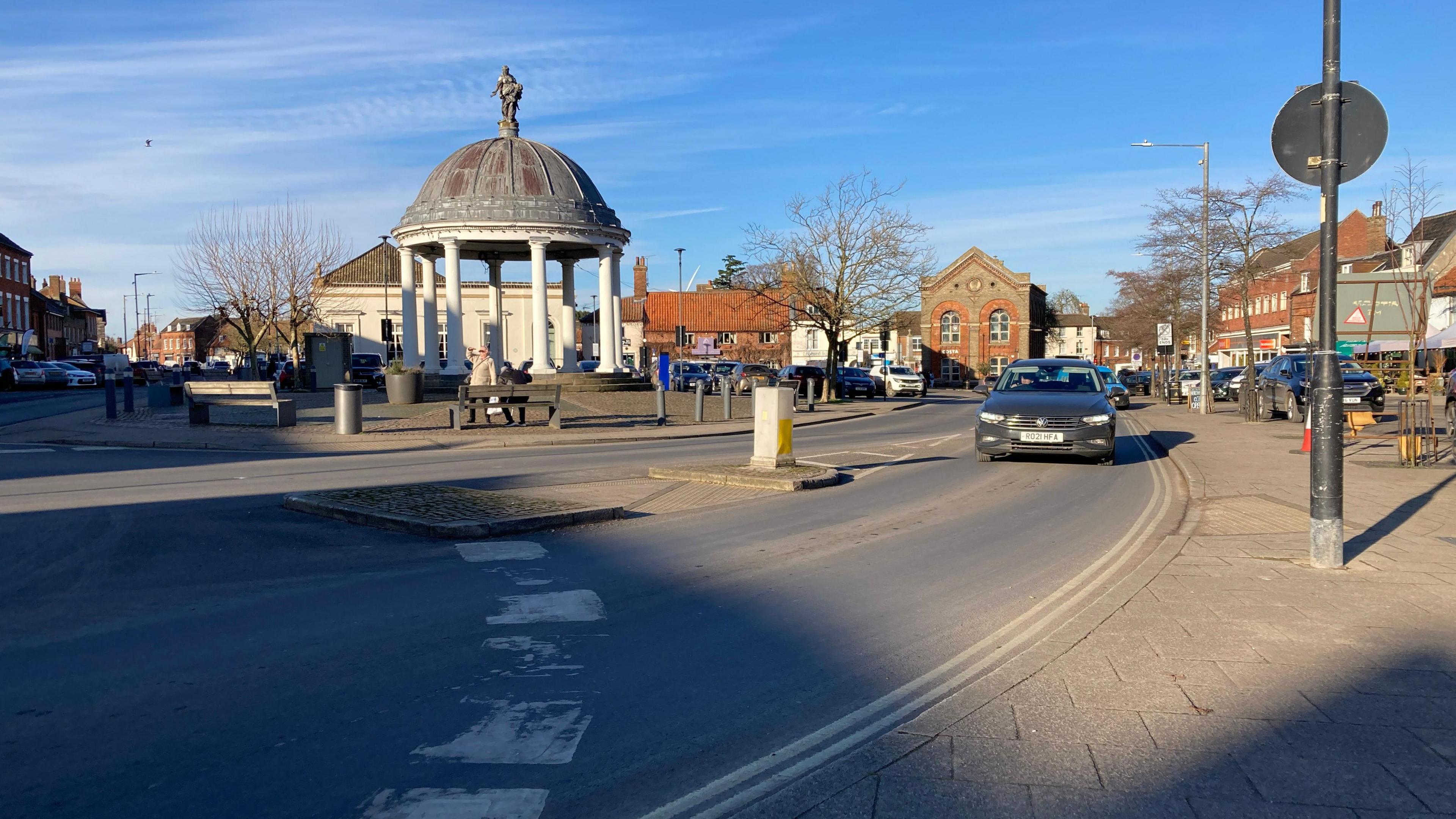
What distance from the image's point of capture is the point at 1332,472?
24.0 feet

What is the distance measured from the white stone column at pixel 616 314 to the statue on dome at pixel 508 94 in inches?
275

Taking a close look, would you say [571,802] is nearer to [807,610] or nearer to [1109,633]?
[807,610]

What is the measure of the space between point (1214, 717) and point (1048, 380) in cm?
1274

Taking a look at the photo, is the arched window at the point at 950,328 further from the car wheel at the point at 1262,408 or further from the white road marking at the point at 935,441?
the white road marking at the point at 935,441

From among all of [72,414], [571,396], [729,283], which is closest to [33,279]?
[729,283]

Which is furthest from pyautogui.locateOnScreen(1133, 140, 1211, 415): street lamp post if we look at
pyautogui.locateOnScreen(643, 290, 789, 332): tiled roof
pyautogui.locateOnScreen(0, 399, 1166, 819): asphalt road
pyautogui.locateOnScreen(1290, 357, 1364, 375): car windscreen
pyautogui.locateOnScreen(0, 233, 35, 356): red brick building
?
pyautogui.locateOnScreen(0, 233, 35, 356): red brick building

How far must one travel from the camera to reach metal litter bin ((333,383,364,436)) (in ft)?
69.4

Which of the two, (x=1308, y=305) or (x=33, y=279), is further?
(x=33, y=279)

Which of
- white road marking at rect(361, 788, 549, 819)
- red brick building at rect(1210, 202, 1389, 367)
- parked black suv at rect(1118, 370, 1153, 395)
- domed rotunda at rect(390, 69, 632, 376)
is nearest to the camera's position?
white road marking at rect(361, 788, 549, 819)

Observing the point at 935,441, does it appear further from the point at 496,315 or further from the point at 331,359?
the point at 331,359

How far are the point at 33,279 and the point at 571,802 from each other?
103 m

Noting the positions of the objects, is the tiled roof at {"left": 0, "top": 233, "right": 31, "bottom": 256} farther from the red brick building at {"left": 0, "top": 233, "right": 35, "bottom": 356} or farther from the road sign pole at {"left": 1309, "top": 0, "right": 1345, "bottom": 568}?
the road sign pole at {"left": 1309, "top": 0, "right": 1345, "bottom": 568}

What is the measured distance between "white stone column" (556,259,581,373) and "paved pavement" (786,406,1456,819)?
2929 cm

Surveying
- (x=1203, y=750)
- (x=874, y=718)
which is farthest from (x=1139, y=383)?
(x=874, y=718)
